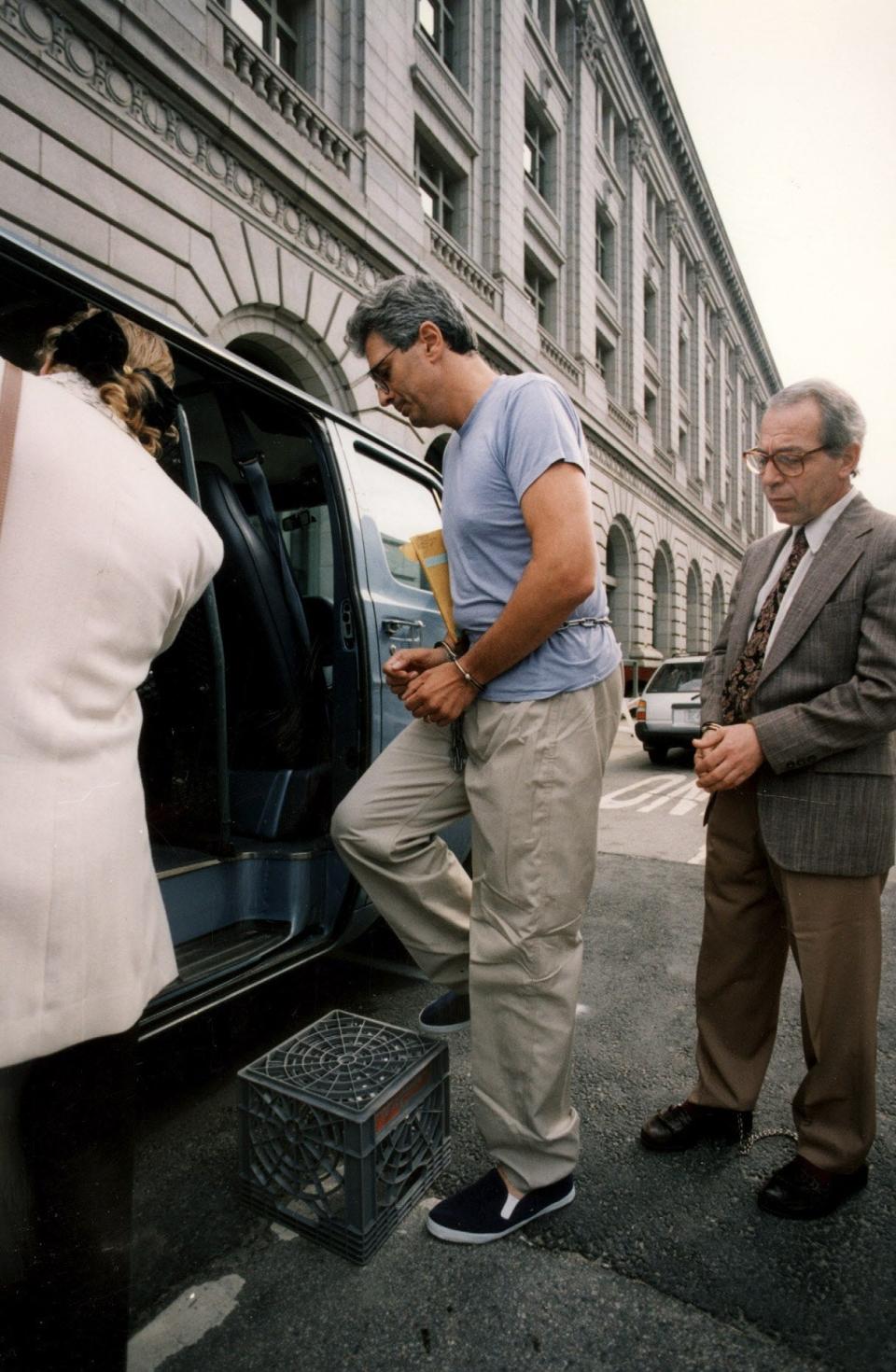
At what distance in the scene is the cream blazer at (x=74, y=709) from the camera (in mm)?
856

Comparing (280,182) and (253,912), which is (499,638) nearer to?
(253,912)

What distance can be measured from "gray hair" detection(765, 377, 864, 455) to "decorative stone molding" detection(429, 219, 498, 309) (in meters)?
12.2

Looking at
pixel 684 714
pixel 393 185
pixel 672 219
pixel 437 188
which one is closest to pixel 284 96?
pixel 393 185

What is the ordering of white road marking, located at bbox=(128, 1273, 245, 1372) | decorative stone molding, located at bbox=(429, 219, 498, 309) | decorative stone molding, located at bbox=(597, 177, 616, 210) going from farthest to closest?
decorative stone molding, located at bbox=(597, 177, 616, 210) → decorative stone molding, located at bbox=(429, 219, 498, 309) → white road marking, located at bbox=(128, 1273, 245, 1372)

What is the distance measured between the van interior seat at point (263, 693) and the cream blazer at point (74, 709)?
5.12 feet

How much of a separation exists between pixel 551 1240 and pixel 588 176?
72.9 feet

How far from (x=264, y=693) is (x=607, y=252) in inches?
925

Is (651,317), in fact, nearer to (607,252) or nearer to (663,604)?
(607,252)

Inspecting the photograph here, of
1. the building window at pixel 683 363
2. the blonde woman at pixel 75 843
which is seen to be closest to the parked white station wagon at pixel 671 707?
the blonde woman at pixel 75 843

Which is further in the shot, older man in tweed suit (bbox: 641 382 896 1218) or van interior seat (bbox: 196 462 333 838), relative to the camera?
van interior seat (bbox: 196 462 333 838)

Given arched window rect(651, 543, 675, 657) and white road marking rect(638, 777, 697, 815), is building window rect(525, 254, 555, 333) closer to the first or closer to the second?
arched window rect(651, 543, 675, 657)

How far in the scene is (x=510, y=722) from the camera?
163 cm

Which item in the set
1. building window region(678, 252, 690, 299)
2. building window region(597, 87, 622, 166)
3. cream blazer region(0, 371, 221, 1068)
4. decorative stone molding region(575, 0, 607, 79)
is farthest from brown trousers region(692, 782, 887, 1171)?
building window region(678, 252, 690, 299)

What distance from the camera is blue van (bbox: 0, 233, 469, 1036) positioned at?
2117 mm
